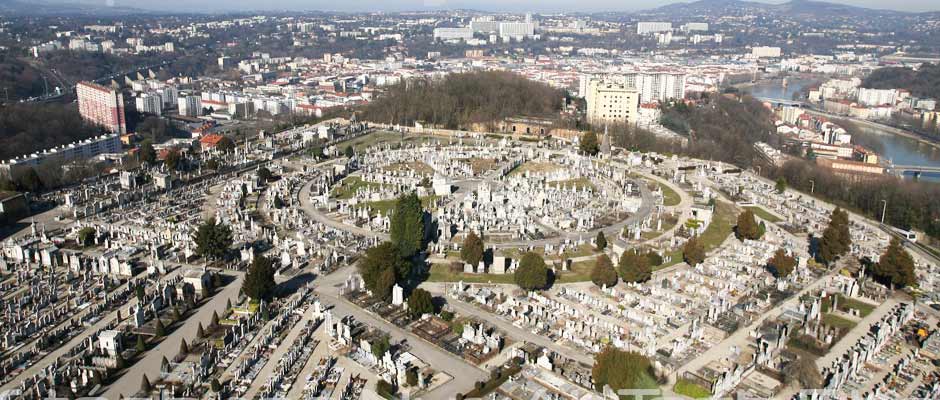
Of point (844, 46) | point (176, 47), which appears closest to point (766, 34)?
point (844, 46)

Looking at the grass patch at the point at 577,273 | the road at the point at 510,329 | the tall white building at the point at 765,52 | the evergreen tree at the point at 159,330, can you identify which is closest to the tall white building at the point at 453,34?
the tall white building at the point at 765,52

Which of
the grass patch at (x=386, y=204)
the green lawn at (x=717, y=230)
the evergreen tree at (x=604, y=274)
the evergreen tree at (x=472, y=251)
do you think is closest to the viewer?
the evergreen tree at (x=604, y=274)

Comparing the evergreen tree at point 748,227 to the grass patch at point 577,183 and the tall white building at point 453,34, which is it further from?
the tall white building at point 453,34

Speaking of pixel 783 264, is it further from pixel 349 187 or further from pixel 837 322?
pixel 349 187

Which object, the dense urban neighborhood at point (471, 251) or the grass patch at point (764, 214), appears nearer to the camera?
the dense urban neighborhood at point (471, 251)

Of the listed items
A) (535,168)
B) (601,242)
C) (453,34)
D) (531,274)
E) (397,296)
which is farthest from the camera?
(453,34)

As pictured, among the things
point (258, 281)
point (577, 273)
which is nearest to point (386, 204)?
point (577, 273)

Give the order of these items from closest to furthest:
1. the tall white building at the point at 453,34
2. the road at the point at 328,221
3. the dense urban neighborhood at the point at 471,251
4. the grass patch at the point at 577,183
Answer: the dense urban neighborhood at the point at 471,251 → the road at the point at 328,221 → the grass patch at the point at 577,183 → the tall white building at the point at 453,34
